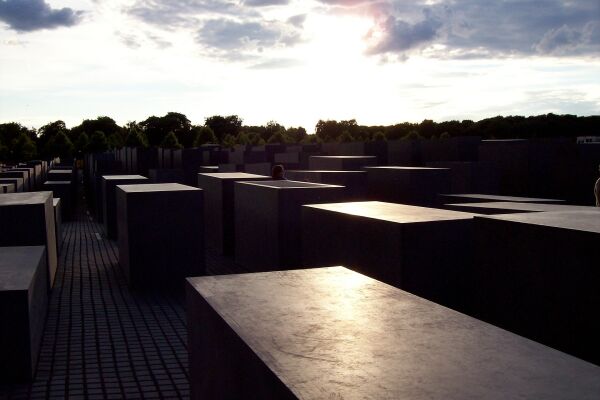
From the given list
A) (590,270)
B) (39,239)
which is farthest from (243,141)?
(590,270)

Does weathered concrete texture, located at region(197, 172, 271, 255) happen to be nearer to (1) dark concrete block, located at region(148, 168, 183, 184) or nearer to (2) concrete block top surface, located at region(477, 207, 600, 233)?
(1) dark concrete block, located at region(148, 168, 183, 184)

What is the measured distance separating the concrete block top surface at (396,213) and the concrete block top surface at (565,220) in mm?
1201

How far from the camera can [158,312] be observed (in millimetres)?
8492

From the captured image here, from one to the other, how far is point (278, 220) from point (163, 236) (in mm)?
1919

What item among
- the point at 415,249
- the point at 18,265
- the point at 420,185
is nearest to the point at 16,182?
the point at 18,265

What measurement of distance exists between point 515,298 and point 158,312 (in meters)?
5.12

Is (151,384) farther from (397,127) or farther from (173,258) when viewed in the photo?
(397,127)

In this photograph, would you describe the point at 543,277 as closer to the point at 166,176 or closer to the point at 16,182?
the point at 16,182

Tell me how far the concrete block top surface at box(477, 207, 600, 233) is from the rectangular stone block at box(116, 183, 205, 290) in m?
5.42

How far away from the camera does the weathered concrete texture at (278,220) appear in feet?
32.7

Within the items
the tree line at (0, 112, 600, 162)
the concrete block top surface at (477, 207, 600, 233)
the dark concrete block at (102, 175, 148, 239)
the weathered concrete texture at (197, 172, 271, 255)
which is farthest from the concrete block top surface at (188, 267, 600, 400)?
the tree line at (0, 112, 600, 162)

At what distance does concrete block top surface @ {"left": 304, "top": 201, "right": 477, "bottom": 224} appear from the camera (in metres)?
6.99

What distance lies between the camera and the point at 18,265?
7.06 meters

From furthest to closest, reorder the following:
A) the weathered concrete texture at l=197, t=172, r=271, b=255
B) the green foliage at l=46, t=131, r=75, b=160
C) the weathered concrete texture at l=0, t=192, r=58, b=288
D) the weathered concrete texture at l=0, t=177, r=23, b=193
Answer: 1. the green foliage at l=46, t=131, r=75, b=160
2. the weathered concrete texture at l=0, t=177, r=23, b=193
3. the weathered concrete texture at l=197, t=172, r=271, b=255
4. the weathered concrete texture at l=0, t=192, r=58, b=288
